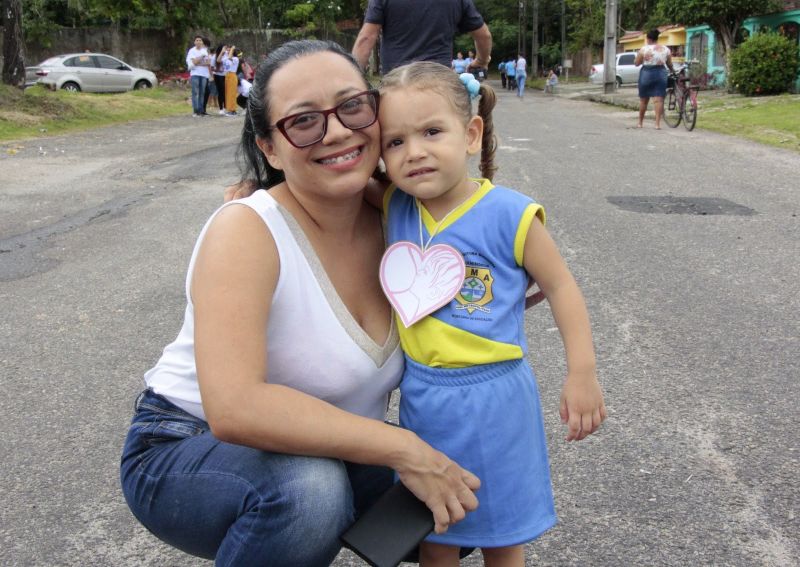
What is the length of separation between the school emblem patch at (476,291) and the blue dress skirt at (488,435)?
0.15m

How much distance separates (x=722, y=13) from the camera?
2558cm

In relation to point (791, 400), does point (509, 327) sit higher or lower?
higher

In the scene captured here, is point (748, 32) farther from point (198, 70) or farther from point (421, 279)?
point (421, 279)

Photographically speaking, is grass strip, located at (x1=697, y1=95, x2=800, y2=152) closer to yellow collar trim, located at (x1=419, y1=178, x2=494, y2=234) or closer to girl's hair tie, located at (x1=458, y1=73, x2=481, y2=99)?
girl's hair tie, located at (x1=458, y1=73, x2=481, y2=99)

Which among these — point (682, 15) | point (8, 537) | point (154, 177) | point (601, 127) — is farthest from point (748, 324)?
point (682, 15)

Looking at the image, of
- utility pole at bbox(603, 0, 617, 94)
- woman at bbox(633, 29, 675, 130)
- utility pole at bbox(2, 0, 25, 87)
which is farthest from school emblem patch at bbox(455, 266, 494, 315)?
utility pole at bbox(603, 0, 617, 94)

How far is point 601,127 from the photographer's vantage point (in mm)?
15883

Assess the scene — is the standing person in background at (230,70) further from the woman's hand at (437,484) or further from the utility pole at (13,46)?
the woman's hand at (437,484)

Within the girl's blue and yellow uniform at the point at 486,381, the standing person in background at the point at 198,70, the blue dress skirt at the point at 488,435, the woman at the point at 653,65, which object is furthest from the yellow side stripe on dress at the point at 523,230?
the standing person in background at the point at 198,70

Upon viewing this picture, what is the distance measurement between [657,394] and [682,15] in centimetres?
2609

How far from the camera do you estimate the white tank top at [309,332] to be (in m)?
1.83

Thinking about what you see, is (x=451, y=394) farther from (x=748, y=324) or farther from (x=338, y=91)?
(x=748, y=324)

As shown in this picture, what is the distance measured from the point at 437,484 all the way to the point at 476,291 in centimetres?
47

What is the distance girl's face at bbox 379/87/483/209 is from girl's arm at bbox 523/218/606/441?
0.25 m
